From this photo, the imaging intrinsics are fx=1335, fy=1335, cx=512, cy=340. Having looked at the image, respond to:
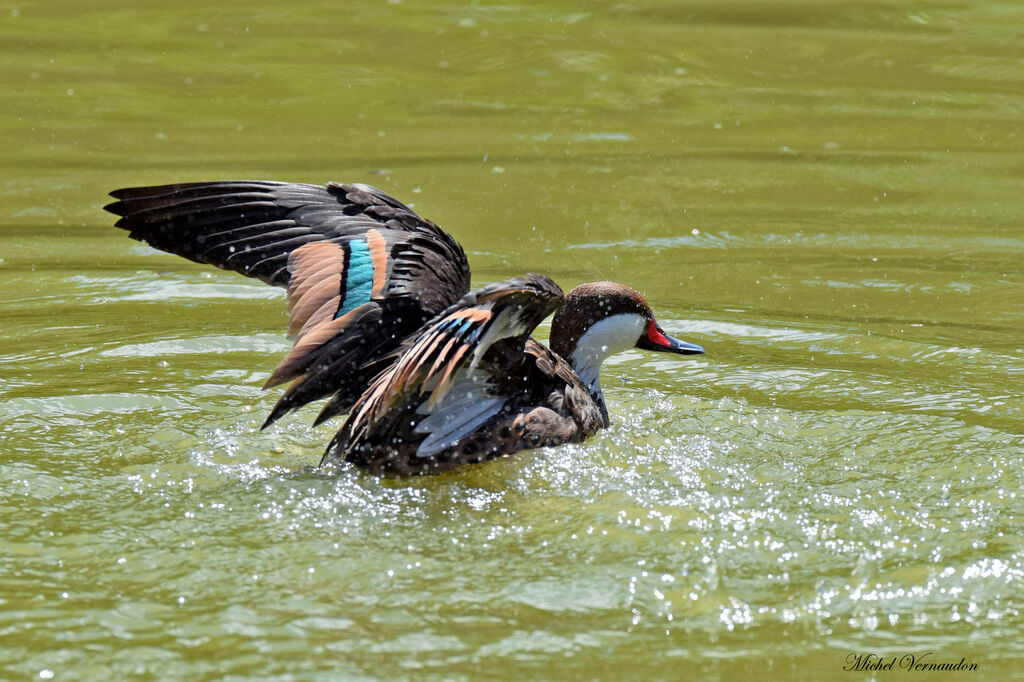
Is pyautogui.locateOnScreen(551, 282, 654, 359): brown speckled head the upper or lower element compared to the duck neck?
upper

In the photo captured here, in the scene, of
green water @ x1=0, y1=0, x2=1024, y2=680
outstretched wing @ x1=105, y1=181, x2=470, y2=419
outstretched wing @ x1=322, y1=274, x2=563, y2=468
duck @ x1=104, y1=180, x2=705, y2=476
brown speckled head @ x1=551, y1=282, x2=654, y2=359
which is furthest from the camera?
brown speckled head @ x1=551, y1=282, x2=654, y2=359

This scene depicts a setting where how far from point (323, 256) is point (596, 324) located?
149 cm

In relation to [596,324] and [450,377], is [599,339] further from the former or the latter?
[450,377]

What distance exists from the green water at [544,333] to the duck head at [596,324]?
29 cm

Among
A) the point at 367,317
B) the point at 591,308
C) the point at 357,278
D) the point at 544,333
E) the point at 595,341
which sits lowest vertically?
the point at 544,333

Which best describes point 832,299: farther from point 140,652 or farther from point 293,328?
point 140,652

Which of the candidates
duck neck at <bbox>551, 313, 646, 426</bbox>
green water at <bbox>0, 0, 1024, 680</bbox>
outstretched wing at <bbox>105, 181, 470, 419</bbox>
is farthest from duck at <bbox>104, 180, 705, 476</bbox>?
duck neck at <bbox>551, 313, 646, 426</bbox>

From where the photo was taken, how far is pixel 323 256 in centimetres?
572

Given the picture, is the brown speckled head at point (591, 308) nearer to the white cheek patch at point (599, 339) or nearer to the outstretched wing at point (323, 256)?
the white cheek patch at point (599, 339)

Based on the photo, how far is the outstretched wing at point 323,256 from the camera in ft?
18.2

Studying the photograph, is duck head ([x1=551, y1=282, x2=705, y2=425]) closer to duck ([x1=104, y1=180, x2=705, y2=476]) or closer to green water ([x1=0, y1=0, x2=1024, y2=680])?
green water ([x1=0, y1=0, x2=1024, y2=680])

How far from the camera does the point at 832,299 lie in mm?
8203

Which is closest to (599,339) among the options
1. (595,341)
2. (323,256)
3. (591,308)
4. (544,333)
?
(595,341)

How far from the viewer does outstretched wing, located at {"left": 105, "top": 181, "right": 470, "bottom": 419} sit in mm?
5555
